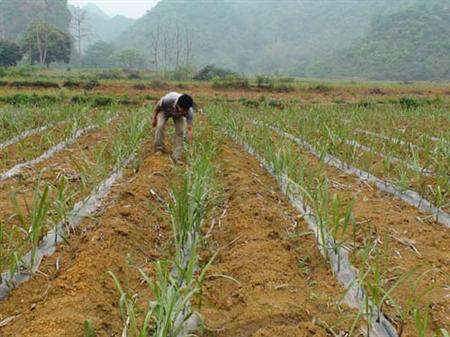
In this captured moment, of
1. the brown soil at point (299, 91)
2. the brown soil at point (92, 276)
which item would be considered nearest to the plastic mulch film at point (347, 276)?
the brown soil at point (92, 276)

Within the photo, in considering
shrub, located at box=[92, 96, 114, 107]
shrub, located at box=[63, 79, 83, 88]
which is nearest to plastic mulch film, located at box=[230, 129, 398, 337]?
shrub, located at box=[92, 96, 114, 107]

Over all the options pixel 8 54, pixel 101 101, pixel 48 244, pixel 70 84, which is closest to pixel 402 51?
pixel 8 54

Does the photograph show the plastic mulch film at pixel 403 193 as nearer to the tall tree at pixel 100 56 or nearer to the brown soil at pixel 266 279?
the brown soil at pixel 266 279

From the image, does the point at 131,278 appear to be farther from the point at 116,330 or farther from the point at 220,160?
the point at 220,160

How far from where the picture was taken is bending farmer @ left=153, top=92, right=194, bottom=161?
506cm

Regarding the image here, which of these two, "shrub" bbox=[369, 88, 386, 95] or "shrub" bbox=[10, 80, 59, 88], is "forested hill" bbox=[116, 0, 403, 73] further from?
"shrub" bbox=[10, 80, 59, 88]

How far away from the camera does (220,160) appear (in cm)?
495

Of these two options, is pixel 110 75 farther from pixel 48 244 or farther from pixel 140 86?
pixel 48 244

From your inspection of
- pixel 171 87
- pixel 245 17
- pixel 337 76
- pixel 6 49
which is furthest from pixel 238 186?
pixel 245 17

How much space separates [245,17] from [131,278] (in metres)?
99.9

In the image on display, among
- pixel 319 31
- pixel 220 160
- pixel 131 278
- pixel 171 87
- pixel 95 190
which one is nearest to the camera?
pixel 131 278

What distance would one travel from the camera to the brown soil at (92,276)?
5.90ft

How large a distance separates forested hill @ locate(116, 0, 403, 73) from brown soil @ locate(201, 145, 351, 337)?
68925 millimetres

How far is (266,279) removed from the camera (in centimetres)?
218
